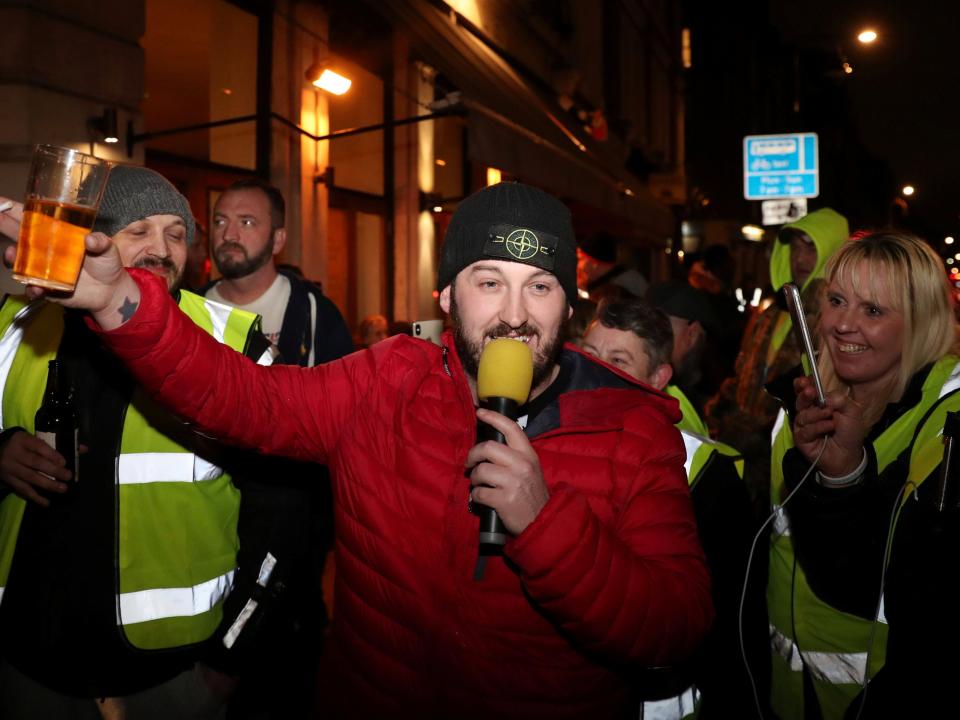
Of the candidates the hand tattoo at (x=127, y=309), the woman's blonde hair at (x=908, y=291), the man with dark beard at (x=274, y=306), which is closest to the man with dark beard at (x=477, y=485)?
the hand tattoo at (x=127, y=309)

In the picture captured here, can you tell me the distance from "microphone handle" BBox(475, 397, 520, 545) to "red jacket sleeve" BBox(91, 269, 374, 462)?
636 millimetres

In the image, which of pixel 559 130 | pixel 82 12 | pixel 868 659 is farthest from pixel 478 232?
pixel 559 130

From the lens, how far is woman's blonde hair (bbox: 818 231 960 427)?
8.66ft

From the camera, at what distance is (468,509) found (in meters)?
1.97

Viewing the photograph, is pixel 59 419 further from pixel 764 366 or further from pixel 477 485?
pixel 764 366

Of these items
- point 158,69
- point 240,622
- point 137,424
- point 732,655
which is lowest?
point 732,655

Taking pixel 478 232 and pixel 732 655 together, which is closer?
pixel 478 232

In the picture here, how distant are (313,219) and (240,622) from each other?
725cm

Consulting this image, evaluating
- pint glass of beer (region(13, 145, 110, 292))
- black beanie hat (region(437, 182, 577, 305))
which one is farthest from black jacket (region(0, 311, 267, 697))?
black beanie hat (region(437, 182, 577, 305))

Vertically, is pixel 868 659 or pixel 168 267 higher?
pixel 168 267

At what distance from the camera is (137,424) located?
2.44m

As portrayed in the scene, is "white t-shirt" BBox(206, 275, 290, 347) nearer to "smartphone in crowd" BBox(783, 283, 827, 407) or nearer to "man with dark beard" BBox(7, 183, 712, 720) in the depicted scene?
"man with dark beard" BBox(7, 183, 712, 720)

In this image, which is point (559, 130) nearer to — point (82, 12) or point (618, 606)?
point (82, 12)

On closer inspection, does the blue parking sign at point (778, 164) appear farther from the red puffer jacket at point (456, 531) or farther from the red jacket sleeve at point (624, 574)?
the red jacket sleeve at point (624, 574)
